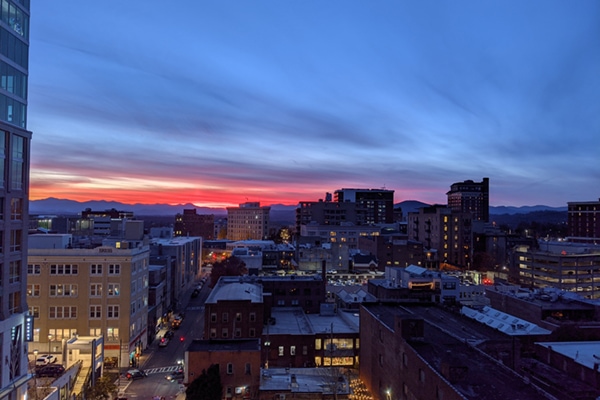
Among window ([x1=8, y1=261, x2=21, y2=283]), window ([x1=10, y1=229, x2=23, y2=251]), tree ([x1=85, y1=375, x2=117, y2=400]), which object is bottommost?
tree ([x1=85, y1=375, x2=117, y2=400])

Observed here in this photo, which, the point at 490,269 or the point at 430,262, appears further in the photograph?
the point at 490,269

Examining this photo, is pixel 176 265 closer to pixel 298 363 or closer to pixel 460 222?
pixel 298 363

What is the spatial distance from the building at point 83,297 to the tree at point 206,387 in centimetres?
1566

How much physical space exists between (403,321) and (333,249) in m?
66.3

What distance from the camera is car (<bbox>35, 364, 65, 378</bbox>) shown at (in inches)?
1214

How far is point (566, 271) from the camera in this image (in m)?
84.6

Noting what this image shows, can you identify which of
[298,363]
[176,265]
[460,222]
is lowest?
[298,363]

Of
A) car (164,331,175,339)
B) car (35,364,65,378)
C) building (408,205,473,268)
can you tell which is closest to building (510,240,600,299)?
building (408,205,473,268)

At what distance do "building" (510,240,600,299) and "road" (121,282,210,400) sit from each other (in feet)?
213

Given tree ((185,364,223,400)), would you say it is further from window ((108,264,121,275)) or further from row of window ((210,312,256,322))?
window ((108,264,121,275))

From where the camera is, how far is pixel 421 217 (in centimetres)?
12500

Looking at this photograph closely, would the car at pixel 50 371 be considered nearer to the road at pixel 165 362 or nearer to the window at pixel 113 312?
the road at pixel 165 362

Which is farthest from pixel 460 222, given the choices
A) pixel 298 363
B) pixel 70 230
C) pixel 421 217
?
pixel 70 230

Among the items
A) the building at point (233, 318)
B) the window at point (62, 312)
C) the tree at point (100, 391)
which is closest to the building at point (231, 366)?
the tree at point (100, 391)
